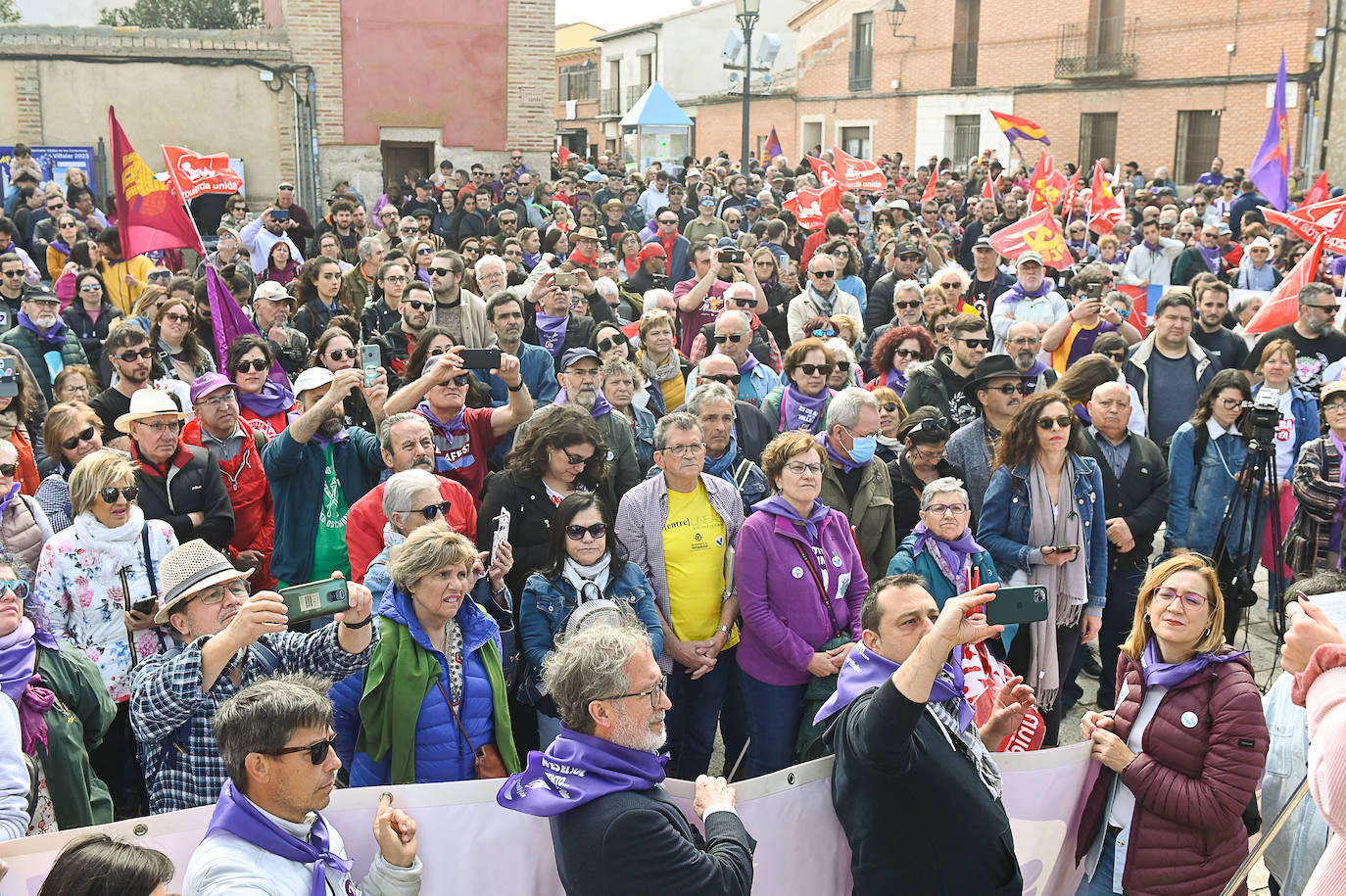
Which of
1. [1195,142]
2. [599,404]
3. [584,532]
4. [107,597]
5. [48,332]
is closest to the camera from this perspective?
[107,597]

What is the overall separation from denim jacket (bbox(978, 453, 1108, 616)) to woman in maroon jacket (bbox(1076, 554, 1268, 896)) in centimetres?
155

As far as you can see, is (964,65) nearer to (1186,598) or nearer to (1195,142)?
(1195,142)

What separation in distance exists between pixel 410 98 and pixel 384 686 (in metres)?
19.0

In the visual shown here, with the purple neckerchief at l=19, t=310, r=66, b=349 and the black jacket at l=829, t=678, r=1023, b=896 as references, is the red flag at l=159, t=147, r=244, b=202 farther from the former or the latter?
the black jacket at l=829, t=678, r=1023, b=896

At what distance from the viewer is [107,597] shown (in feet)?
14.3

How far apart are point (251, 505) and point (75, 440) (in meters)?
0.82

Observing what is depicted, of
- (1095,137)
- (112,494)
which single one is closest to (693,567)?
(112,494)

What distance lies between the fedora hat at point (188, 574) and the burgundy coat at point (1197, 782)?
9.35 feet

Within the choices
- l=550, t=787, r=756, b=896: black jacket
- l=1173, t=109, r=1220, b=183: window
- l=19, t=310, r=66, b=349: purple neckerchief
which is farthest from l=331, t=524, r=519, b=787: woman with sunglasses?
l=1173, t=109, r=1220, b=183: window

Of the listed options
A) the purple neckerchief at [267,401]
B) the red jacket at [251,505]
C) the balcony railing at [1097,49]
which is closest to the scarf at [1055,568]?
the red jacket at [251,505]

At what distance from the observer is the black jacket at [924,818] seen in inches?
122

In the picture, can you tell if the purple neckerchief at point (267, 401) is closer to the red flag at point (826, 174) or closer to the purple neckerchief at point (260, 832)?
the purple neckerchief at point (260, 832)

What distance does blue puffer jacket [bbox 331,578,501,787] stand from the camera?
3.84 meters

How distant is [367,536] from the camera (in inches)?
189
